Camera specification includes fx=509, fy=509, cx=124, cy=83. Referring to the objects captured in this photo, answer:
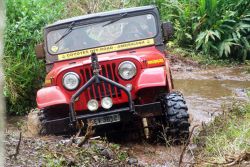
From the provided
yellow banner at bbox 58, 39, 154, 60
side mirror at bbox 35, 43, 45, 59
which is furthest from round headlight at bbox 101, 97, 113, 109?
side mirror at bbox 35, 43, 45, 59

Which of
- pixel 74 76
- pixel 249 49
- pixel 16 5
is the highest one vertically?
pixel 16 5

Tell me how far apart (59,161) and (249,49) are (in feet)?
29.6

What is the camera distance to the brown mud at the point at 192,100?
4719mm

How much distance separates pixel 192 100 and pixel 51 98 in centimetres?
367

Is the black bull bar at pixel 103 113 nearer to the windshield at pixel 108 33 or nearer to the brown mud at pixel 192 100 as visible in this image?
the brown mud at pixel 192 100

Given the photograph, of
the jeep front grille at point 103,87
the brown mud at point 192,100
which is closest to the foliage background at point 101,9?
the brown mud at point 192,100

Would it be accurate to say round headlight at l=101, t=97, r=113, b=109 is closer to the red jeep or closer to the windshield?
the red jeep

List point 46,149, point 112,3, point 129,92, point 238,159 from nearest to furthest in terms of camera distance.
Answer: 1. point 238,159
2. point 46,149
3. point 129,92
4. point 112,3

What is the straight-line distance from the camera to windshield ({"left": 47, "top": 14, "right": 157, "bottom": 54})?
5.80m

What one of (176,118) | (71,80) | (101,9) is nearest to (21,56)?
(71,80)

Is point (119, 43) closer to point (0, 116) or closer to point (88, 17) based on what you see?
point (88, 17)

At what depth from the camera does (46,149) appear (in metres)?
4.32

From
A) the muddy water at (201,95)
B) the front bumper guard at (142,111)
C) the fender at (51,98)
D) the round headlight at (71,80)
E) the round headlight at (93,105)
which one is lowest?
the muddy water at (201,95)

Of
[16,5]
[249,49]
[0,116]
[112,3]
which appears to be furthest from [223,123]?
[112,3]
